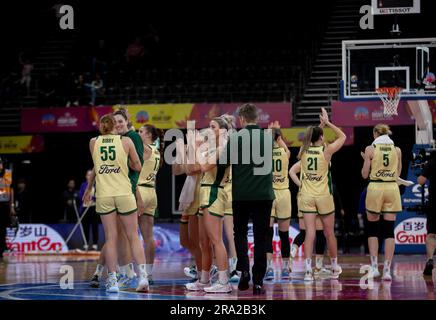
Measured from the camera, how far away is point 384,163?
12.6 meters

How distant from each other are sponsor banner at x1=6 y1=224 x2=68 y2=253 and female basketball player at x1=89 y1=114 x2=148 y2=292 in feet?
40.1

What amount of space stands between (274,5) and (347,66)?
10645 millimetres

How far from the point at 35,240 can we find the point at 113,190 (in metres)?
12.6

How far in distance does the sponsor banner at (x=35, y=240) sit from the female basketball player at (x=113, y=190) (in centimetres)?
1223

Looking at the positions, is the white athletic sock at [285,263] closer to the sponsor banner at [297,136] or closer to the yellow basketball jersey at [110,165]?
the yellow basketball jersey at [110,165]

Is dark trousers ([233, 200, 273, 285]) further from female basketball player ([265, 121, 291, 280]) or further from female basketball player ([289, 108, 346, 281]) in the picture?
female basketball player ([265, 121, 291, 280])

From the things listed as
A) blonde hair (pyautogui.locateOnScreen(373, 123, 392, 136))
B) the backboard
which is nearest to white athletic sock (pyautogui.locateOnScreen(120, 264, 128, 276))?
blonde hair (pyautogui.locateOnScreen(373, 123, 392, 136))

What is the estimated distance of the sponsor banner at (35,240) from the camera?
73.4 feet

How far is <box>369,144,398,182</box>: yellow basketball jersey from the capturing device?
41.1 ft

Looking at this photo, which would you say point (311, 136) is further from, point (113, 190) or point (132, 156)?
point (113, 190)

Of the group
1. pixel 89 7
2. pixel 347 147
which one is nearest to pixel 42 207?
pixel 89 7

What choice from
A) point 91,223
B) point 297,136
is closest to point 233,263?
point 91,223

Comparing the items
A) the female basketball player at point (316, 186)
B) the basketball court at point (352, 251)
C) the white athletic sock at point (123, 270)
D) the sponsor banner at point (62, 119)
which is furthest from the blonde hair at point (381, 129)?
the sponsor banner at point (62, 119)

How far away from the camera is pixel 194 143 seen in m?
10.9
